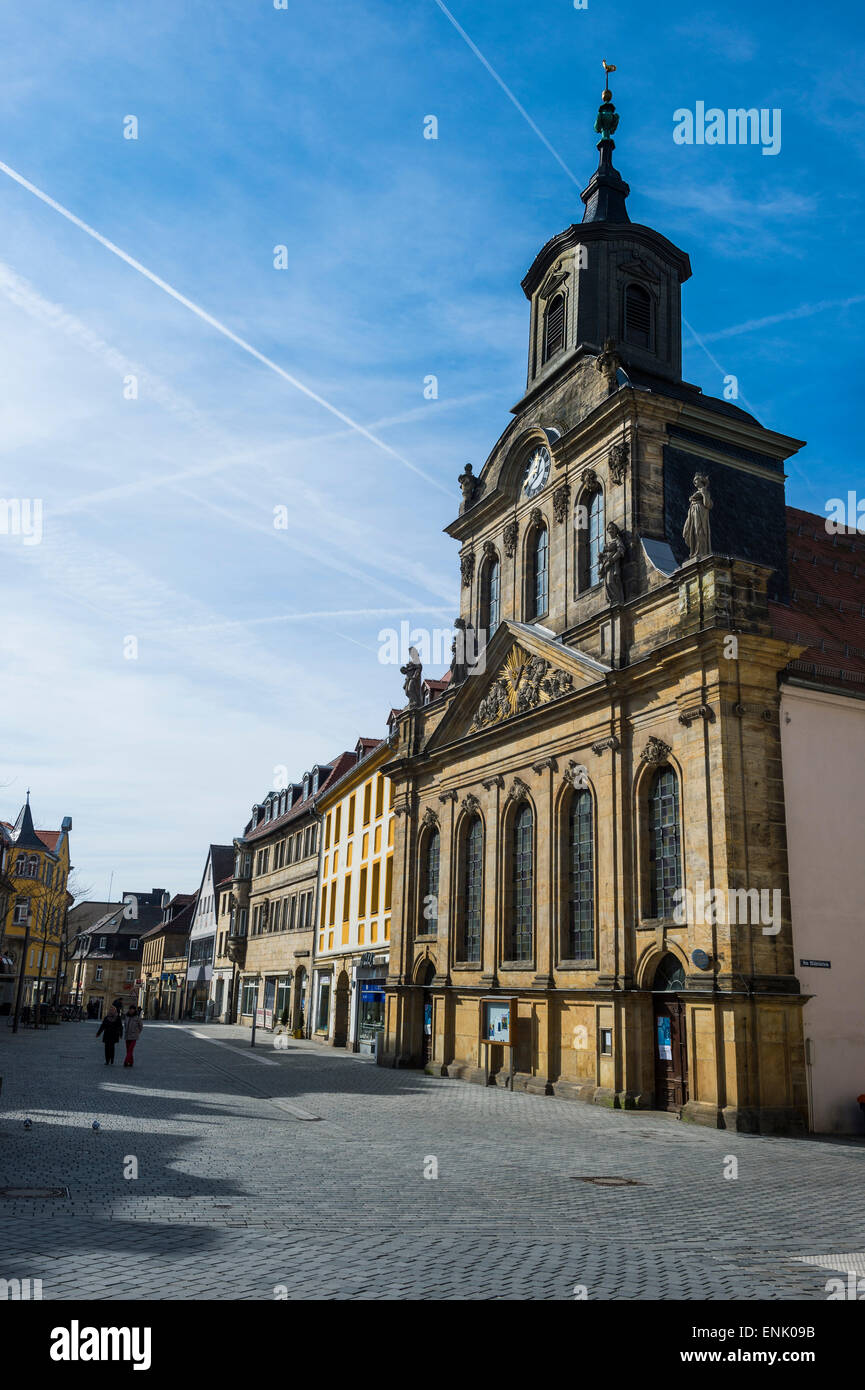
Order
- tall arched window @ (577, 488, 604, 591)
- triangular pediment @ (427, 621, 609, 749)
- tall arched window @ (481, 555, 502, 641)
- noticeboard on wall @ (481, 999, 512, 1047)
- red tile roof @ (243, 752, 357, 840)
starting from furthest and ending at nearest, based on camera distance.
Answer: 1. red tile roof @ (243, 752, 357, 840)
2. tall arched window @ (481, 555, 502, 641)
3. tall arched window @ (577, 488, 604, 591)
4. noticeboard on wall @ (481, 999, 512, 1047)
5. triangular pediment @ (427, 621, 609, 749)

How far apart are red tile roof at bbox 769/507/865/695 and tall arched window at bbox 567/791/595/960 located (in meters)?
6.26

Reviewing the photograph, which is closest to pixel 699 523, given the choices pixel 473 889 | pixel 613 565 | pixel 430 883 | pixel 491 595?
pixel 613 565

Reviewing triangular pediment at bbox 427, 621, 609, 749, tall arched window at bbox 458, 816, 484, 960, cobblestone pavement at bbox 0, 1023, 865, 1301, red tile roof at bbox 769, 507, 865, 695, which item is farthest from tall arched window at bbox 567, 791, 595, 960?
red tile roof at bbox 769, 507, 865, 695

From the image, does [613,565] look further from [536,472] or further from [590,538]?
[536,472]

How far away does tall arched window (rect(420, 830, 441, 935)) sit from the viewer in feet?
113

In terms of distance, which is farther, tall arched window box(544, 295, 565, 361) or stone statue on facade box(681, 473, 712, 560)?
tall arched window box(544, 295, 565, 361)

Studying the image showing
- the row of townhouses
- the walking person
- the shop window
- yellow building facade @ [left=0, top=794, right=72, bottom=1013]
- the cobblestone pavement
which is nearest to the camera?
the cobblestone pavement

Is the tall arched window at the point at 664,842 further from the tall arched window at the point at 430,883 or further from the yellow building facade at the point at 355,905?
the yellow building facade at the point at 355,905

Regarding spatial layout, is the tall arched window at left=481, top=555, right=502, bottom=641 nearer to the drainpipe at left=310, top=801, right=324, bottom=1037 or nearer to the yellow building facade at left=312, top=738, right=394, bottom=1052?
the yellow building facade at left=312, top=738, right=394, bottom=1052

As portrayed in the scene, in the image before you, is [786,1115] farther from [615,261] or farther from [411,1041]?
[615,261]

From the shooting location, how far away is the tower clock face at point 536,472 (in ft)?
107

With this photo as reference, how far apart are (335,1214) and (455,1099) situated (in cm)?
1501

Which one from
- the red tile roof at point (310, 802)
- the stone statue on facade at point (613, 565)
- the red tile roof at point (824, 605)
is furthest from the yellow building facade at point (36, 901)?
the red tile roof at point (824, 605)

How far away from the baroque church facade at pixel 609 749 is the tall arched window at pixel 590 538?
0.06m
